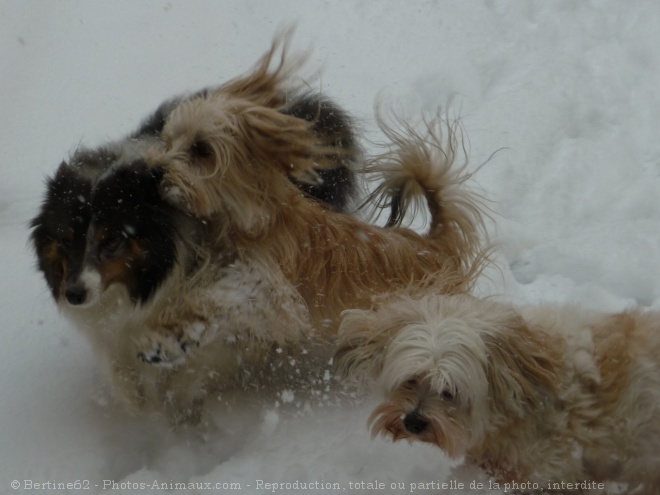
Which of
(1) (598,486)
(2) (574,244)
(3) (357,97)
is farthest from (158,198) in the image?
(3) (357,97)

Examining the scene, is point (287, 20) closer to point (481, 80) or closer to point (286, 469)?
point (481, 80)

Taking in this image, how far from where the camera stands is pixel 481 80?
5586 millimetres

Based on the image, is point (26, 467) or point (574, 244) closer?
point (26, 467)

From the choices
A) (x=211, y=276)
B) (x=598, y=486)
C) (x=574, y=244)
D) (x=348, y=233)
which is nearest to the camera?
(x=598, y=486)

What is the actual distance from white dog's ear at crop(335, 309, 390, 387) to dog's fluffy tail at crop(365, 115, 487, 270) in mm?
890

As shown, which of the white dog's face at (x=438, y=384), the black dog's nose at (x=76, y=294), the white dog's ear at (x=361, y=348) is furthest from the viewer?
the black dog's nose at (x=76, y=294)

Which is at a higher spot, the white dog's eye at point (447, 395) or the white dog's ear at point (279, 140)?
the white dog's ear at point (279, 140)

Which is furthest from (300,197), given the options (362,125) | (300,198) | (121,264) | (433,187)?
(362,125)

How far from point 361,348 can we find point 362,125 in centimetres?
194

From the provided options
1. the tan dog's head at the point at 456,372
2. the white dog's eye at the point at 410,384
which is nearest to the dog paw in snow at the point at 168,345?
the tan dog's head at the point at 456,372

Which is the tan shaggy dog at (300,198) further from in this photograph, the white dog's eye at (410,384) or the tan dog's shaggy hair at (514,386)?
the white dog's eye at (410,384)

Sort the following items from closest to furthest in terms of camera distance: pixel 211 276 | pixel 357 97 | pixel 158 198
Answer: pixel 158 198, pixel 211 276, pixel 357 97

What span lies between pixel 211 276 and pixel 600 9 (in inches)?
172

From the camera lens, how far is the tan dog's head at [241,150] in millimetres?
2959
